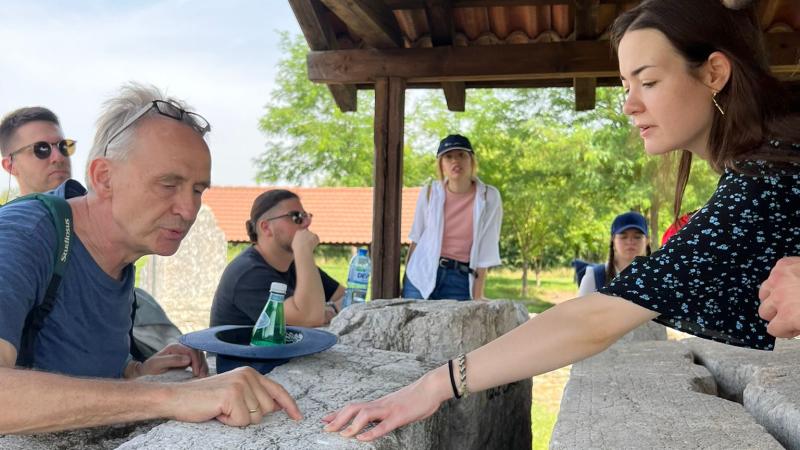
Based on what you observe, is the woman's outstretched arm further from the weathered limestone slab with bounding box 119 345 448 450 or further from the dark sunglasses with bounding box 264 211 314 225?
the dark sunglasses with bounding box 264 211 314 225

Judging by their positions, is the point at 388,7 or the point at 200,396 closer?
the point at 200,396

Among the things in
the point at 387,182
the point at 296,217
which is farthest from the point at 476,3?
the point at 296,217

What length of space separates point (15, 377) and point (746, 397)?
8.07ft

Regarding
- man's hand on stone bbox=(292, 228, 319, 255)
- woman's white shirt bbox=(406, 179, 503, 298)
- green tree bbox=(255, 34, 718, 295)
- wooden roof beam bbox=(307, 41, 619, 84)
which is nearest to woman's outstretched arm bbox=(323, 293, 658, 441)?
man's hand on stone bbox=(292, 228, 319, 255)

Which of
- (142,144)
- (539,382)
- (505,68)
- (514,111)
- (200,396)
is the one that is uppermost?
(514,111)

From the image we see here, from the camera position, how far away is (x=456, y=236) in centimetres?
598

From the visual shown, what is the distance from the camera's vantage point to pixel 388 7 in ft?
18.7

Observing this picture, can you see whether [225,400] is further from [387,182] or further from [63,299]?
[387,182]

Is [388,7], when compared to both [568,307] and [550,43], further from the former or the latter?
[568,307]

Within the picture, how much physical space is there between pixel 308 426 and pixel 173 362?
34.6 inches

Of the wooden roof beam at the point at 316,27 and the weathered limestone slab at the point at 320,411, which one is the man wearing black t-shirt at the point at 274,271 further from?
the wooden roof beam at the point at 316,27

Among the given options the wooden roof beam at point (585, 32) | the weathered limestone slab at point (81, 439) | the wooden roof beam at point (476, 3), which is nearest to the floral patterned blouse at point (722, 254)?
the weathered limestone slab at point (81, 439)

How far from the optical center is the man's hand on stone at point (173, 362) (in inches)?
97.7

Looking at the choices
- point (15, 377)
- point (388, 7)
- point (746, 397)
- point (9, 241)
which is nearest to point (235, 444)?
point (15, 377)
